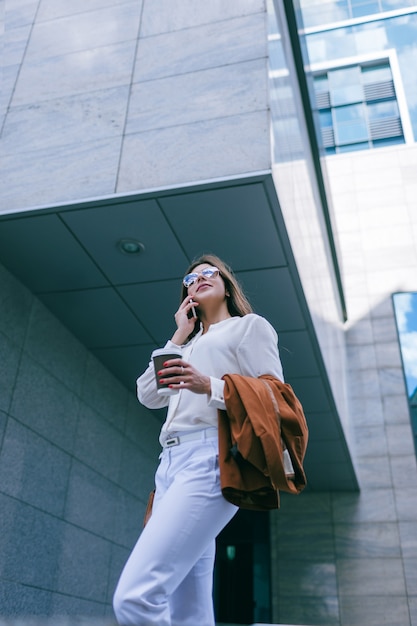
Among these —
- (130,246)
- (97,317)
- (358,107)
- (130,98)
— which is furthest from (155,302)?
(358,107)

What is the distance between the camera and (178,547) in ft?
6.60

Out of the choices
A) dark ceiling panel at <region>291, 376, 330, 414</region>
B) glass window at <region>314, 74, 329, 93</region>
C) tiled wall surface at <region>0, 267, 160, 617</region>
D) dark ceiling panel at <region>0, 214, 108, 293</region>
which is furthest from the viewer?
glass window at <region>314, 74, 329, 93</region>

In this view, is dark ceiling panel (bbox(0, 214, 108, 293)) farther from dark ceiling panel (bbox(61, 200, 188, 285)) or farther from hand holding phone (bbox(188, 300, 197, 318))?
hand holding phone (bbox(188, 300, 197, 318))

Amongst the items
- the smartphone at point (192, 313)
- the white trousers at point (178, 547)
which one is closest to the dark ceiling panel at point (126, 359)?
the smartphone at point (192, 313)

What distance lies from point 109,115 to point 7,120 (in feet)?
3.18

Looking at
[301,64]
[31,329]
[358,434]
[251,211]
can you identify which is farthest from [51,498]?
[358,434]

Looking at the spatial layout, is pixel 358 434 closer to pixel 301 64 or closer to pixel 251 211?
pixel 301 64

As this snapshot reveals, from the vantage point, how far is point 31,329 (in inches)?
226

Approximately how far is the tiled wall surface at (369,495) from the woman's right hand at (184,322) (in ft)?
27.7

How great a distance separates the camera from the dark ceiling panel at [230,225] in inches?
175

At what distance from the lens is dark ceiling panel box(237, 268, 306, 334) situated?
5.34m

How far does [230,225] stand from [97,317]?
209cm

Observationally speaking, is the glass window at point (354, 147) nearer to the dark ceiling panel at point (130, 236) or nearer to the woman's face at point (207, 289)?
the dark ceiling panel at point (130, 236)

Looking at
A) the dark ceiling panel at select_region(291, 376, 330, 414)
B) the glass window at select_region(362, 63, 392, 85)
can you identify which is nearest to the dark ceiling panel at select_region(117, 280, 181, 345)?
the dark ceiling panel at select_region(291, 376, 330, 414)
